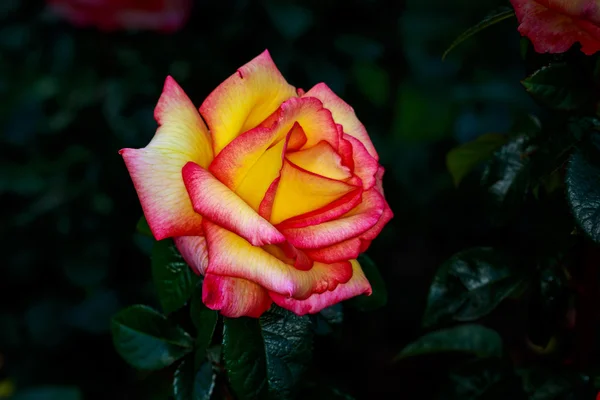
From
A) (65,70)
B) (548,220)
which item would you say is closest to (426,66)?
(65,70)

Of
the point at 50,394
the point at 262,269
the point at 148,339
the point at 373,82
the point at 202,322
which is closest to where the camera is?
the point at 262,269

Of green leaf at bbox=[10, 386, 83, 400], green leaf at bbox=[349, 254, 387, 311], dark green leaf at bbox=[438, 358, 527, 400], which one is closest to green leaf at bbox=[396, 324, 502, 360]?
dark green leaf at bbox=[438, 358, 527, 400]

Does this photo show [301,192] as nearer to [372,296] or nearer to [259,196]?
[259,196]

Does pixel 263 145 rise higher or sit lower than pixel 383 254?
higher

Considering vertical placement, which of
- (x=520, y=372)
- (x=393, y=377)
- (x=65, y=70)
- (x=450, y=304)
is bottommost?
(x=393, y=377)

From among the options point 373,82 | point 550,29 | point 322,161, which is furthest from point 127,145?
point 550,29

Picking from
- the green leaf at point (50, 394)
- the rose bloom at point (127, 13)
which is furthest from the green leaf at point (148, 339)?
the rose bloom at point (127, 13)

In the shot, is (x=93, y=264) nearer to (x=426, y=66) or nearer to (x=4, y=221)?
(x=4, y=221)
